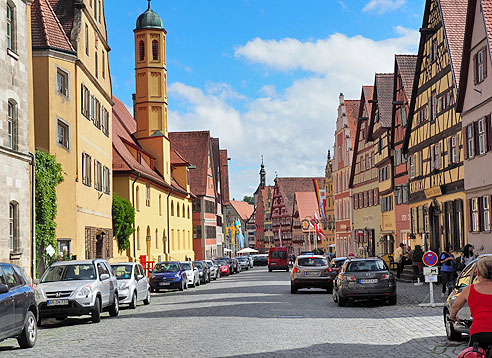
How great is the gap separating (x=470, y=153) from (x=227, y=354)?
2169 cm

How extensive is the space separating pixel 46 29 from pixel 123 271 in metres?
→ 11.7

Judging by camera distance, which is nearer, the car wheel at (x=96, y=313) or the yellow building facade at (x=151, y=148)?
the car wheel at (x=96, y=313)

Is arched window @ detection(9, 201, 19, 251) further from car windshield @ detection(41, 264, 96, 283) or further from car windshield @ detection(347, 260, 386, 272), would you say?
car windshield @ detection(347, 260, 386, 272)

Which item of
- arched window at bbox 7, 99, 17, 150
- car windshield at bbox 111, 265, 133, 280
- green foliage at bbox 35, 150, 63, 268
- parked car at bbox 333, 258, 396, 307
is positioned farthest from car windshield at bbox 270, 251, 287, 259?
parked car at bbox 333, 258, 396, 307

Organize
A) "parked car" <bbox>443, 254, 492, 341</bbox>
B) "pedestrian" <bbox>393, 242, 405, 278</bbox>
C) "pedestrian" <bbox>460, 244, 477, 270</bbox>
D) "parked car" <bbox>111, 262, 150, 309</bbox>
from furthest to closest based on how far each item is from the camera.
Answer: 1. "pedestrian" <bbox>393, 242, 405, 278</bbox>
2. "pedestrian" <bbox>460, 244, 477, 270</bbox>
3. "parked car" <bbox>111, 262, 150, 309</bbox>
4. "parked car" <bbox>443, 254, 492, 341</bbox>

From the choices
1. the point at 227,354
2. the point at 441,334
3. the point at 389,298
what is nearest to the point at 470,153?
the point at 389,298

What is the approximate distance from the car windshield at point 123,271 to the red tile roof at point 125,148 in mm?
21370

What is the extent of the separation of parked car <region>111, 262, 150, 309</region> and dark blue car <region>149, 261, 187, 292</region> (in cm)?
909

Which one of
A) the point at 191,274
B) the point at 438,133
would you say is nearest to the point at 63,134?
the point at 191,274

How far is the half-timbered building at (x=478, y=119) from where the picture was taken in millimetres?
28453

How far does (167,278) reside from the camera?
118ft

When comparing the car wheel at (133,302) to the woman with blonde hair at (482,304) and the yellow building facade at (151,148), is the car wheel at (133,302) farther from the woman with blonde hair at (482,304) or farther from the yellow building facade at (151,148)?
the yellow building facade at (151,148)

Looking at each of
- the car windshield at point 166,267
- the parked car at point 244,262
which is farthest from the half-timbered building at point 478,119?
the parked car at point 244,262

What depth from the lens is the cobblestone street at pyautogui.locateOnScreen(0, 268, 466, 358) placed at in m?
12.4
